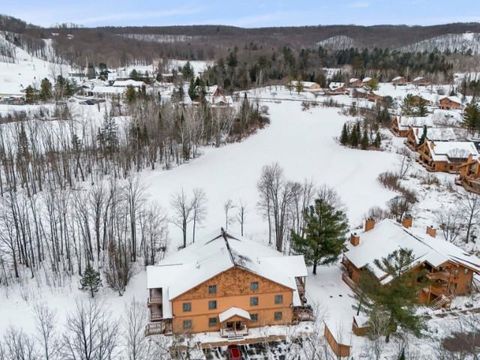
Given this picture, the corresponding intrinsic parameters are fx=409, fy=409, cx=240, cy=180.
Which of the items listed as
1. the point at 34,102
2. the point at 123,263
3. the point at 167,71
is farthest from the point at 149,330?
the point at 167,71

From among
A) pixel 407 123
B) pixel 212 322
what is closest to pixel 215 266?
pixel 212 322

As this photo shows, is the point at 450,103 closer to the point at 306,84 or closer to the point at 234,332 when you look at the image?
the point at 306,84

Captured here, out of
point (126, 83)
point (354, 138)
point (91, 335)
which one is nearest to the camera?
point (91, 335)

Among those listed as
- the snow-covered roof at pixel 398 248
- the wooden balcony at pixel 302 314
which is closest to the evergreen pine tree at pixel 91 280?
the wooden balcony at pixel 302 314

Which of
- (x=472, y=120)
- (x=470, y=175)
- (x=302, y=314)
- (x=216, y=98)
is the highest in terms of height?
(x=216, y=98)

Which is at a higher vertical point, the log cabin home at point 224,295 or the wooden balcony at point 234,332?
the log cabin home at point 224,295

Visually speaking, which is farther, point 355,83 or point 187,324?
point 355,83

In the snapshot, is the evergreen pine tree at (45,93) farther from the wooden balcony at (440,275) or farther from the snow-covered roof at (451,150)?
the wooden balcony at (440,275)
